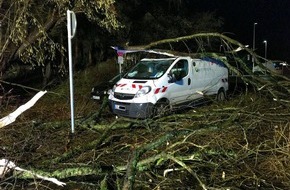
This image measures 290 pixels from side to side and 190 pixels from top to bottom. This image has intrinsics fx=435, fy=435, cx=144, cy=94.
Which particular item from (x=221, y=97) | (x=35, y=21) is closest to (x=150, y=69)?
(x=221, y=97)

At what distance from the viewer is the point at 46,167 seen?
5.09m

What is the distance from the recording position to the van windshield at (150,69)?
11453mm

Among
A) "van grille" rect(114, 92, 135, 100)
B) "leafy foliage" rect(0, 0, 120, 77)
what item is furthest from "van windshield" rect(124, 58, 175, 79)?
"leafy foliage" rect(0, 0, 120, 77)

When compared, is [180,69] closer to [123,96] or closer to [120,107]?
[123,96]

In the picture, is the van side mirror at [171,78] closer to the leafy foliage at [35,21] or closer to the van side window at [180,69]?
the van side window at [180,69]

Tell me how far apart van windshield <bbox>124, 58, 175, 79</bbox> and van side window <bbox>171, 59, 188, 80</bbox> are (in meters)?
0.19

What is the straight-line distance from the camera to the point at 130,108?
11.0 m

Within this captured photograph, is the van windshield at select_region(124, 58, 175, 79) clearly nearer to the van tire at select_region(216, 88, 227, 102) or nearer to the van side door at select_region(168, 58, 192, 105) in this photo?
the van side door at select_region(168, 58, 192, 105)

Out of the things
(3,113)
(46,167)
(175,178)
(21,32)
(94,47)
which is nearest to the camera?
(175,178)

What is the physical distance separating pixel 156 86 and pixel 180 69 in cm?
128

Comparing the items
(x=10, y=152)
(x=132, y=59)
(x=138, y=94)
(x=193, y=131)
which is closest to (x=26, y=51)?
(x=138, y=94)

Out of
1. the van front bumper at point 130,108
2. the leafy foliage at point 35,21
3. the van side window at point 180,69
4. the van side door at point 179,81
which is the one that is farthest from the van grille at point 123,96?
the leafy foliage at point 35,21

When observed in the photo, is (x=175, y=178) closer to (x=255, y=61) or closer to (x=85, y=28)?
(x=255, y=61)

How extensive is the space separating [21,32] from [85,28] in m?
8.41
